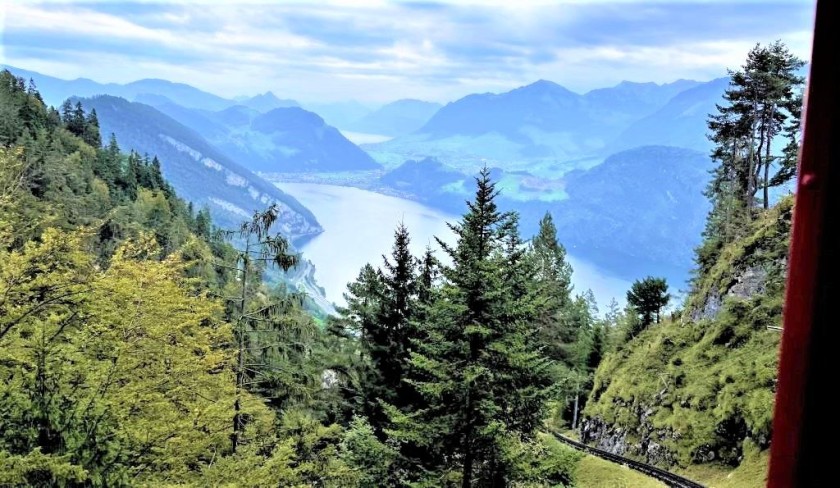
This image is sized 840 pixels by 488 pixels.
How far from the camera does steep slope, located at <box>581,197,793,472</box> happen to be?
21.4 meters

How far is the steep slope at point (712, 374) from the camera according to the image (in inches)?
844

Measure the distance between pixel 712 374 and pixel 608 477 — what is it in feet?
21.2

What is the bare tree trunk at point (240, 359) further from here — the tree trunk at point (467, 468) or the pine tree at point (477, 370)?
the tree trunk at point (467, 468)

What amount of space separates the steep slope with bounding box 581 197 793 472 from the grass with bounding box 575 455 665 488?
8.25 ft

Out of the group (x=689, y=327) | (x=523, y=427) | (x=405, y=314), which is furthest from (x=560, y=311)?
(x=523, y=427)

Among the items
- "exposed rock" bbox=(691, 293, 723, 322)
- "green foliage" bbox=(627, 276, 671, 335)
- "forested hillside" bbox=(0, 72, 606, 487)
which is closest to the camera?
"forested hillside" bbox=(0, 72, 606, 487)

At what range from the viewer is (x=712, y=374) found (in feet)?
80.8

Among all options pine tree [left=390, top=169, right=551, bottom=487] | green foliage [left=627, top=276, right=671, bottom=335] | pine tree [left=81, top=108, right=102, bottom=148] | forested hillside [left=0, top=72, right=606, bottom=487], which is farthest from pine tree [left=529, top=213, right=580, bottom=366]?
pine tree [left=81, top=108, right=102, bottom=148]

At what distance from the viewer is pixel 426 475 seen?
1502cm

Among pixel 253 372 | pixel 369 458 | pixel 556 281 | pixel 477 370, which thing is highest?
pixel 477 370

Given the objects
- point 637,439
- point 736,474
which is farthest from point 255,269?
point 637,439

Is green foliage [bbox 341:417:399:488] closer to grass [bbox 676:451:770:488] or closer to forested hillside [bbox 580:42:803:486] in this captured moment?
grass [bbox 676:451:770:488]

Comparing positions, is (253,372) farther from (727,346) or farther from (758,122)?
(758,122)

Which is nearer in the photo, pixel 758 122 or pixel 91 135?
pixel 758 122
